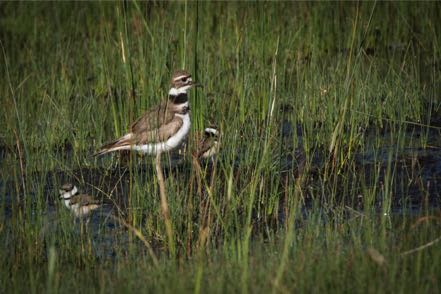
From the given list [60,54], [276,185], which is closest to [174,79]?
[276,185]

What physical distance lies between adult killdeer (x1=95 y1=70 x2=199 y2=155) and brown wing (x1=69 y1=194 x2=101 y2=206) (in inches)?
35.8

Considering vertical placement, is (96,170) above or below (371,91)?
below

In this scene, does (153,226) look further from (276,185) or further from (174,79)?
(174,79)

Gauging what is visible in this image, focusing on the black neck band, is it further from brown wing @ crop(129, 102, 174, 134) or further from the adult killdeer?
brown wing @ crop(129, 102, 174, 134)

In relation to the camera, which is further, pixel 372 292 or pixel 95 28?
pixel 95 28

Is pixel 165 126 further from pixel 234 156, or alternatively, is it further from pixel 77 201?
pixel 234 156

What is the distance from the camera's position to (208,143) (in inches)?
357

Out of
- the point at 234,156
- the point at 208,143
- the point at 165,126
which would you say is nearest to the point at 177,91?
the point at 165,126

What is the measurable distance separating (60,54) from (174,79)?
3415 mm

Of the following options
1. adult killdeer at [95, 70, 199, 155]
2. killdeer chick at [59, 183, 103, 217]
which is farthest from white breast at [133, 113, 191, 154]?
killdeer chick at [59, 183, 103, 217]

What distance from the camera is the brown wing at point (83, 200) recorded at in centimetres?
783

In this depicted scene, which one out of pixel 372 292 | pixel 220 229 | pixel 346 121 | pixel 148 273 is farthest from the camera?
pixel 346 121

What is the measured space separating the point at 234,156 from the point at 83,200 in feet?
4.62

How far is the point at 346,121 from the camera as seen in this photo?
367 inches
